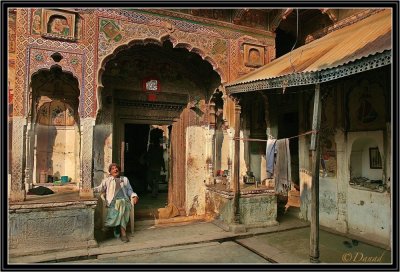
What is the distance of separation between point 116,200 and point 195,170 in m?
2.79

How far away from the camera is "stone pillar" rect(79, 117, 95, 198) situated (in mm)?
6109

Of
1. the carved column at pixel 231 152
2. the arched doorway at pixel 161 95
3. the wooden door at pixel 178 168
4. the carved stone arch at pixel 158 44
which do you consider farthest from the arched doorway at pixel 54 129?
the carved column at pixel 231 152

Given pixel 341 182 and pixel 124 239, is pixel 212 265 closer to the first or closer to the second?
pixel 124 239

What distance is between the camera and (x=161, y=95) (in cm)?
845

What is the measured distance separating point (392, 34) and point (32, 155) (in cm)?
755

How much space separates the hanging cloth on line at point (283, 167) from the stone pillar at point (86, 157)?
4010 millimetres

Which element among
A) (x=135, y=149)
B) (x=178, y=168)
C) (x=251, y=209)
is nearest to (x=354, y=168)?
(x=251, y=209)

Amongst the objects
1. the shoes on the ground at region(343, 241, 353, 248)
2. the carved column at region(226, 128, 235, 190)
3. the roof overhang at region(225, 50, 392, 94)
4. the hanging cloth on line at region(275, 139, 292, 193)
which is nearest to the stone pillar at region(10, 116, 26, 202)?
the carved column at region(226, 128, 235, 190)

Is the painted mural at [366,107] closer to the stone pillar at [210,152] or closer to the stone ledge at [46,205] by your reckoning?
the stone pillar at [210,152]

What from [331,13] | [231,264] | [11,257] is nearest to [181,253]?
[231,264]

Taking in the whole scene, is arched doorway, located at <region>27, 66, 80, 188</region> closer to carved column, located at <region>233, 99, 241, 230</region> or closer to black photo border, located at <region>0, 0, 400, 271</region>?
black photo border, located at <region>0, 0, 400, 271</region>

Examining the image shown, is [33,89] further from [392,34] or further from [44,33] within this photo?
[392,34]

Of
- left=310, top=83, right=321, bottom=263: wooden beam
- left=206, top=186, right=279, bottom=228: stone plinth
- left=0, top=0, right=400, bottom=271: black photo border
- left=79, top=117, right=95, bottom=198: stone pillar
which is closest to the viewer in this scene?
left=0, top=0, right=400, bottom=271: black photo border

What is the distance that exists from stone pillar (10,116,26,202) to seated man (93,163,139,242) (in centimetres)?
138
